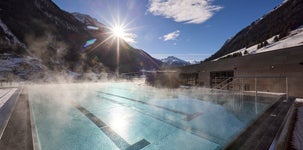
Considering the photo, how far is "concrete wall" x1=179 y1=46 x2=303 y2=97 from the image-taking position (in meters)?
5.20

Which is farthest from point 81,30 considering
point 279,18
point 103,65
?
point 279,18

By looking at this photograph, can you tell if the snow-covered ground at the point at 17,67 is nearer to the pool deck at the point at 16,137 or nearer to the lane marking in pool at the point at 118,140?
the pool deck at the point at 16,137

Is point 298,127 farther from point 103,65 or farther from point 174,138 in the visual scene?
point 103,65

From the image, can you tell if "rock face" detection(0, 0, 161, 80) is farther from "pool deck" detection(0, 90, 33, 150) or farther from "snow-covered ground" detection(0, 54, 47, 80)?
"pool deck" detection(0, 90, 33, 150)

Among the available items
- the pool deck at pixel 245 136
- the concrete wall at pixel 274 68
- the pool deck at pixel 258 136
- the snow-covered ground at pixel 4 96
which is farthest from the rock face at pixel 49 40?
the pool deck at pixel 258 136

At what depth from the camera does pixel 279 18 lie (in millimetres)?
24125

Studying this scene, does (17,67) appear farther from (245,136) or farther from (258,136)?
(258,136)

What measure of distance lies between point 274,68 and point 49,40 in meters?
37.8

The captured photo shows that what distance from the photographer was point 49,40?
28578mm

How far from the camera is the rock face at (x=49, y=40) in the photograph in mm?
22581

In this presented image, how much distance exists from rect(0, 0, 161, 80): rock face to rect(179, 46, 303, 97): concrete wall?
90.5 feet

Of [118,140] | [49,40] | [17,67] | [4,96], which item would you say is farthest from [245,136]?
[49,40]

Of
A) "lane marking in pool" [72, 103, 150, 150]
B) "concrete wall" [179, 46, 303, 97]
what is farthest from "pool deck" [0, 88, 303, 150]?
"concrete wall" [179, 46, 303, 97]

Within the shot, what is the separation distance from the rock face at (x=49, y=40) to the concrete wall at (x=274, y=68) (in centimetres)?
2760
